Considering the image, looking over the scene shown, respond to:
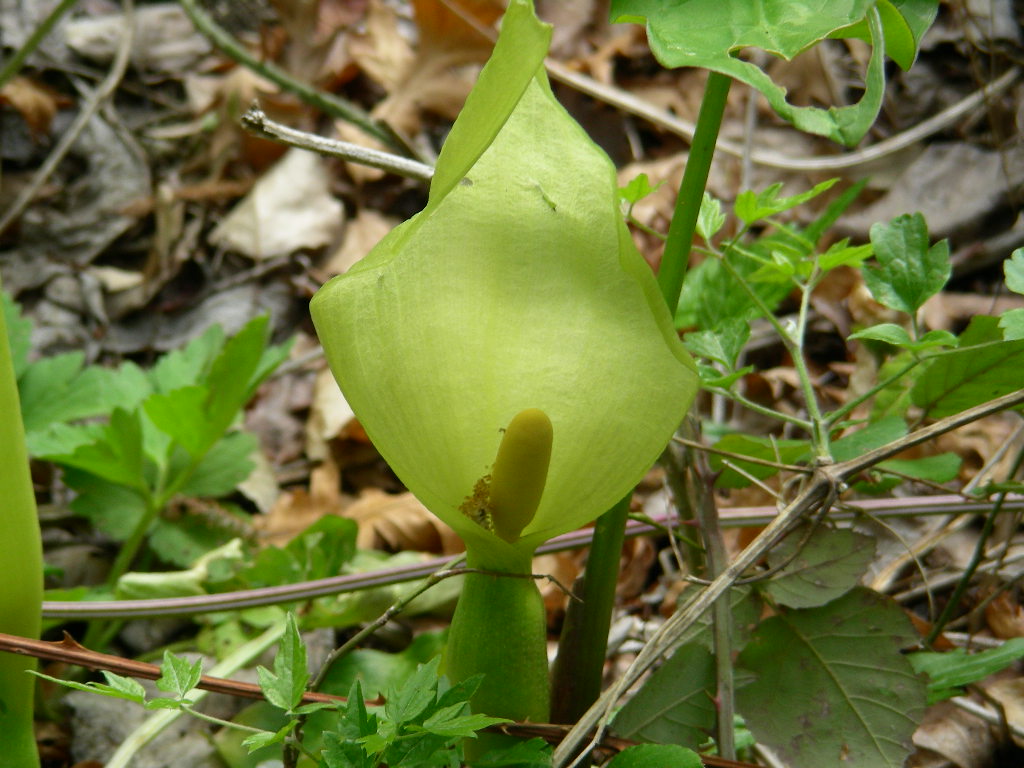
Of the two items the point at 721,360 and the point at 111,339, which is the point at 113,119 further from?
the point at 721,360

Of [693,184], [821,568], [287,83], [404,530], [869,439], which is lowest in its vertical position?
[404,530]

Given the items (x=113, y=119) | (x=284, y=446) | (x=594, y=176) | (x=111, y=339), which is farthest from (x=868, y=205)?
(x=113, y=119)

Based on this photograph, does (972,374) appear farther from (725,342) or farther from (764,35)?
(764,35)

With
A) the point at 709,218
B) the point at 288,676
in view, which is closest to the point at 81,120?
the point at 709,218

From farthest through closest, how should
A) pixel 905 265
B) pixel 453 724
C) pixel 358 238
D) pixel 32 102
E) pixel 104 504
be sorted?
pixel 32 102, pixel 358 238, pixel 104 504, pixel 905 265, pixel 453 724

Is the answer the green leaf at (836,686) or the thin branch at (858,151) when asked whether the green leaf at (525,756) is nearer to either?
the green leaf at (836,686)

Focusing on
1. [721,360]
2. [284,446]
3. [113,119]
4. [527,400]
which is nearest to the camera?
[527,400]

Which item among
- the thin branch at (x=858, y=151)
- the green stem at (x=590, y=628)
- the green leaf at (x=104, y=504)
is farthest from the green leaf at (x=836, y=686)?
the thin branch at (x=858, y=151)
